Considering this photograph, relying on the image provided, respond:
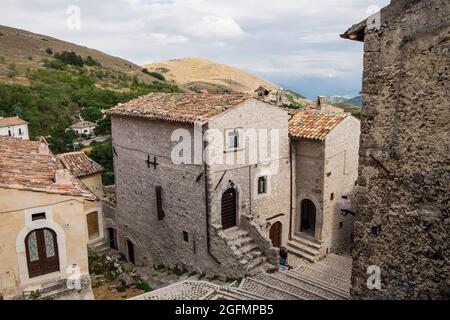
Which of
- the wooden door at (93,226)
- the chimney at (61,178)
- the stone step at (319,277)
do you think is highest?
the chimney at (61,178)


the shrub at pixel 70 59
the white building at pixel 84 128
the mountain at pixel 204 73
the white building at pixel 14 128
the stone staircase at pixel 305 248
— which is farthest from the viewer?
the mountain at pixel 204 73

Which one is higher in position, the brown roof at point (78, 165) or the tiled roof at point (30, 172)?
the tiled roof at point (30, 172)

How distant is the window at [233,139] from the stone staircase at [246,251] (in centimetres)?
342

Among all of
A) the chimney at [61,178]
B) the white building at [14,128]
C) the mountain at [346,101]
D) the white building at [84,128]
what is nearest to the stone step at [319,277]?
the chimney at [61,178]

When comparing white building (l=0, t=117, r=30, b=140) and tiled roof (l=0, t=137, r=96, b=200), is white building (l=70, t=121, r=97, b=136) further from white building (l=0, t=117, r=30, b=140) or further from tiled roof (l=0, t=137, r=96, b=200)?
tiled roof (l=0, t=137, r=96, b=200)

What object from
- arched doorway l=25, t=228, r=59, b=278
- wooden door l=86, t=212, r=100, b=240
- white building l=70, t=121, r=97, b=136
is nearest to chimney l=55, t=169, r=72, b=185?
arched doorway l=25, t=228, r=59, b=278

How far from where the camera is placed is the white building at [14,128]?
36844 mm

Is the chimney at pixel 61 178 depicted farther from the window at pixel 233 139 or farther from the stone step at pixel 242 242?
the stone step at pixel 242 242

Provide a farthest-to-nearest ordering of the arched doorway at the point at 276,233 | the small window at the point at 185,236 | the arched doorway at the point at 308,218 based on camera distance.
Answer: the arched doorway at the point at 308,218 → the arched doorway at the point at 276,233 → the small window at the point at 185,236

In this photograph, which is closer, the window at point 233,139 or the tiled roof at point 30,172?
the tiled roof at point 30,172

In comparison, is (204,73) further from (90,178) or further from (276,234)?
(276,234)
